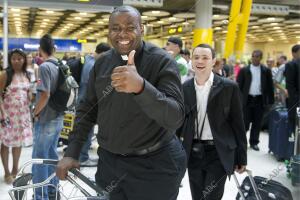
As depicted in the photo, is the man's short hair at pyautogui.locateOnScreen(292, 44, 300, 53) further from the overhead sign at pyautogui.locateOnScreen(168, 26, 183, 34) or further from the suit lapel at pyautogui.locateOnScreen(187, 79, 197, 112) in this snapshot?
the overhead sign at pyautogui.locateOnScreen(168, 26, 183, 34)

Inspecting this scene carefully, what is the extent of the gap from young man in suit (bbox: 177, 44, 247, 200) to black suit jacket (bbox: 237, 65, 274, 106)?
3.74 meters

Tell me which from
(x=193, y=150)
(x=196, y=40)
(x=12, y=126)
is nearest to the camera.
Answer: (x=193, y=150)

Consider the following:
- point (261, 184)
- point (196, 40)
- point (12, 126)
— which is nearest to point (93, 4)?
point (12, 126)

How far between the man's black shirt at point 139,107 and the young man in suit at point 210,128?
1.00m

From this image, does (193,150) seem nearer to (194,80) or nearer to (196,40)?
(194,80)

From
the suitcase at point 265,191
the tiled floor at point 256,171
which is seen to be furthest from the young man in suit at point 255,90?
the suitcase at point 265,191

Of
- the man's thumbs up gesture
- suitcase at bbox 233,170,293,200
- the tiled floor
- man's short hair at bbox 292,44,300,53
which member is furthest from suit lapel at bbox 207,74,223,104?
man's short hair at bbox 292,44,300,53

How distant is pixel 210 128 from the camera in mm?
2467

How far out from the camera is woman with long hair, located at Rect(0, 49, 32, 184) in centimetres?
395

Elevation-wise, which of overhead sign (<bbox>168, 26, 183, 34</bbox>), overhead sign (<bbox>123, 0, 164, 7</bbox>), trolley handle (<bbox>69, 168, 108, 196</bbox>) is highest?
overhead sign (<bbox>123, 0, 164, 7</bbox>)

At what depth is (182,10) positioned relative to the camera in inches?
276

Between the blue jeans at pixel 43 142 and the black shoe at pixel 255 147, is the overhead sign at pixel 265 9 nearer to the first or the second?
the black shoe at pixel 255 147

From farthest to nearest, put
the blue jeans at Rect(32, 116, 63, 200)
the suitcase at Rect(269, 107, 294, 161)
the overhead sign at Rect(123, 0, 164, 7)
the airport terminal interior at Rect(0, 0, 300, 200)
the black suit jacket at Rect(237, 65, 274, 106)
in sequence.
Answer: the black suit jacket at Rect(237, 65, 274, 106) < the overhead sign at Rect(123, 0, 164, 7) < the suitcase at Rect(269, 107, 294, 161) < the airport terminal interior at Rect(0, 0, 300, 200) < the blue jeans at Rect(32, 116, 63, 200)

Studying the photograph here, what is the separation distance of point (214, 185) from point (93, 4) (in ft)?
8.59
